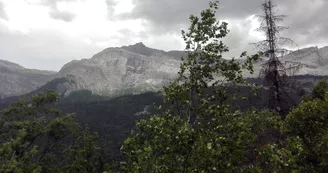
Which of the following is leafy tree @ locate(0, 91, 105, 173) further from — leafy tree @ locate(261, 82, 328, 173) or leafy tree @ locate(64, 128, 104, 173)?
leafy tree @ locate(261, 82, 328, 173)

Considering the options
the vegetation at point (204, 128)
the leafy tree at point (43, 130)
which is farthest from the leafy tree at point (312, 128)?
the leafy tree at point (43, 130)

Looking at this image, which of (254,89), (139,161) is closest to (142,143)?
(139,161)

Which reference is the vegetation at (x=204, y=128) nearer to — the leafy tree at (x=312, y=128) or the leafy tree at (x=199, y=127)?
the leafy tree at (x=199, y=127)

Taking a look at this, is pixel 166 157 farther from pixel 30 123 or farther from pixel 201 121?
pixel 30 123

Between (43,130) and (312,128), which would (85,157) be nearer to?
(43,130)

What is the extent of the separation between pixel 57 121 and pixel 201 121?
3149cm

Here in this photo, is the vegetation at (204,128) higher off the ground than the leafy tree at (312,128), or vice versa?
the vegetation at (204,128)

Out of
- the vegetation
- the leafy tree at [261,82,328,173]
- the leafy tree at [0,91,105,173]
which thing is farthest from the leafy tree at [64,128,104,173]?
the leafy tree at [261,82,328,173]

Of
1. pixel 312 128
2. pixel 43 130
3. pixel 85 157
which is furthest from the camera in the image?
pixel 43 130

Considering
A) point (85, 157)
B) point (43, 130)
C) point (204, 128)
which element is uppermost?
point (204, 128)

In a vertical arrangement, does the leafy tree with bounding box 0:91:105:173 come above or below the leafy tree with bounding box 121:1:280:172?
below

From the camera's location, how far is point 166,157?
11.0m

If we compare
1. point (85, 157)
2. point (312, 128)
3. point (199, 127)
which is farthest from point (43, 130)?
point (312, 128)

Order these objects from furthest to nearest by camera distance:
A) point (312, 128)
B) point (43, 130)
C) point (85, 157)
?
1. point (43, 130)
2. point (85, 157)
3. point (312, 128)
